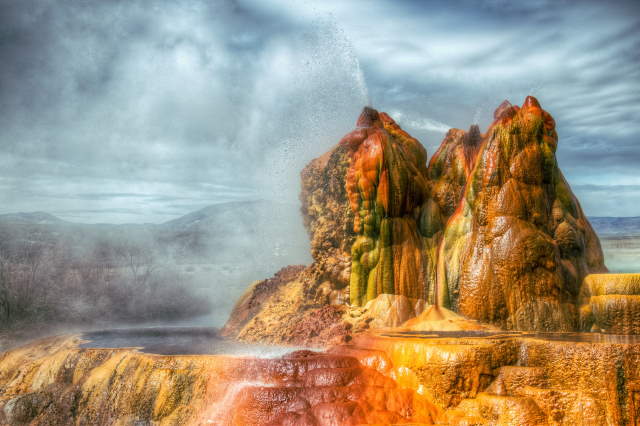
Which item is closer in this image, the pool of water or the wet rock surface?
the wet rock surface

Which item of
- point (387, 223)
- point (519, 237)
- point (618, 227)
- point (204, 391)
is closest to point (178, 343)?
point (204, 391)

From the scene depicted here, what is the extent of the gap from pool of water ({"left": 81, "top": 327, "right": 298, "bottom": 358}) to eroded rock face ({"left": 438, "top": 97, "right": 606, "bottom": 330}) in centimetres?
373

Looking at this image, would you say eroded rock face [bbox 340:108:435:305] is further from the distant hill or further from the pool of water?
the distant hill

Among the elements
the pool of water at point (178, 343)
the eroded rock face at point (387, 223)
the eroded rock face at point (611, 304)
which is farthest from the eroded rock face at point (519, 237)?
the pool of water at point (178, 343)

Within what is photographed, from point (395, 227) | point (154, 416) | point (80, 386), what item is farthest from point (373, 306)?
point (80, 386)

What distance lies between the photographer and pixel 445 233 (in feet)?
34.6

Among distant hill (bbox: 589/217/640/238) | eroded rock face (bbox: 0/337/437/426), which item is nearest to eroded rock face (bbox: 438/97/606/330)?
eroded rock face (bbox: 0/337/437/426)

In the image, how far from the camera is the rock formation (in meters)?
9.16

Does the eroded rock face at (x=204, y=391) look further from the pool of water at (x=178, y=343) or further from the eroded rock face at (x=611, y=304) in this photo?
the eroded rock face at (x=611, y=304)

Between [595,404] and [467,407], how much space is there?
1.43m

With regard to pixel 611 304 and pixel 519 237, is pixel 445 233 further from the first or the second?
pixel 611 304

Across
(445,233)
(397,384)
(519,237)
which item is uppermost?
(445,233)

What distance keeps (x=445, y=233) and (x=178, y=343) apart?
630 cm

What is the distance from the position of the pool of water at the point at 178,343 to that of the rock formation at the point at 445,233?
0.78 meters
